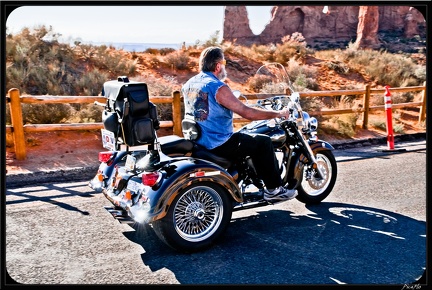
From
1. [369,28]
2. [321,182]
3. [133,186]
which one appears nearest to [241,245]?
[133,186]

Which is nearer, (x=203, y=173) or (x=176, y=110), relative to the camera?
(x=203, y=173)

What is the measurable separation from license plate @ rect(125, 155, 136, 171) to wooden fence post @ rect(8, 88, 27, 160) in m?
3.71

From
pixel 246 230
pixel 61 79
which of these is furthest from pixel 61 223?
pixel 61 79

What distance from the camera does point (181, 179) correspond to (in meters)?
4.30

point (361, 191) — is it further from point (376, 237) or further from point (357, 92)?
point (357, 92)

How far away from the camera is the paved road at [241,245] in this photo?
399 cm

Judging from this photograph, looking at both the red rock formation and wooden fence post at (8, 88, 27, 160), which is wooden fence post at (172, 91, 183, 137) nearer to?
wooden fence post at (8, 88, 27, 160)

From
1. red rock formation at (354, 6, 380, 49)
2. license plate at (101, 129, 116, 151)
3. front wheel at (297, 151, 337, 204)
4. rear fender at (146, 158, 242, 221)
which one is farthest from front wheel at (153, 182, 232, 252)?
red rock formation at (354, 6, 380, 49)

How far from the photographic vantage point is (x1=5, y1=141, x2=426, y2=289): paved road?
3.99 m

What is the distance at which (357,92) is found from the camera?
12.0m

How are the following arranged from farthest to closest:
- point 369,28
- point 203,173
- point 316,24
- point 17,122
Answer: point 316,24 → point 369,28 → point 17,122 → point 203,173

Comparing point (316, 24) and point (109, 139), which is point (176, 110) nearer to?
point (109, 139)

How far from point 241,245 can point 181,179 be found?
37.6 inches

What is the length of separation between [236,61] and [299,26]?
43.9 m
